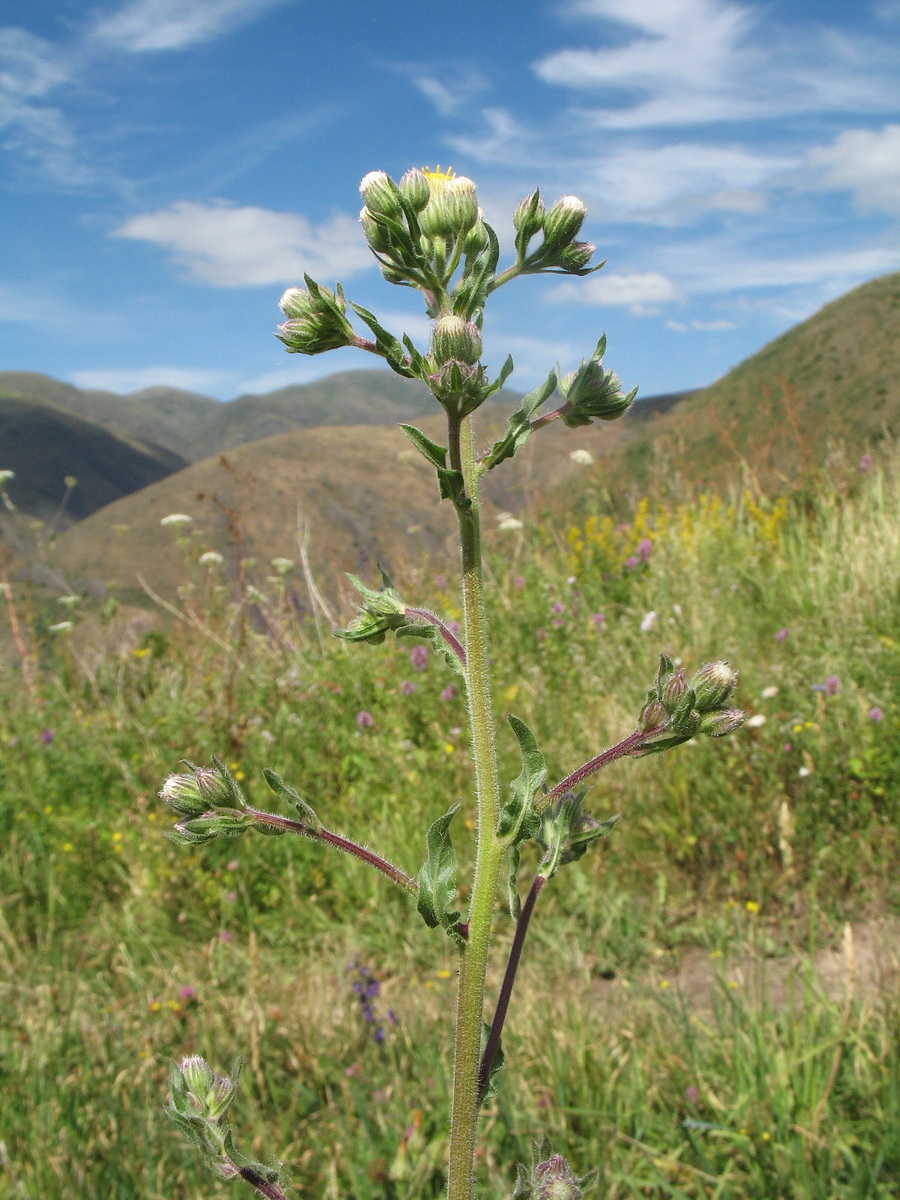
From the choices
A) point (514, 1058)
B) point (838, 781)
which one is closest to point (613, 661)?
point (838, 781)

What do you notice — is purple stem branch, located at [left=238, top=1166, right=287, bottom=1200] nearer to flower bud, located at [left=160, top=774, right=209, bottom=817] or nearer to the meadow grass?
flower bud, located at [left=160, top=774, right=209, bottom=817]

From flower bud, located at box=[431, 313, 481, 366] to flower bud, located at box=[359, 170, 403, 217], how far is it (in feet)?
0.97

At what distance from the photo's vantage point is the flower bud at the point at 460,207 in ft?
4.91

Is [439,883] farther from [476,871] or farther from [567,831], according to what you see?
[567,831]

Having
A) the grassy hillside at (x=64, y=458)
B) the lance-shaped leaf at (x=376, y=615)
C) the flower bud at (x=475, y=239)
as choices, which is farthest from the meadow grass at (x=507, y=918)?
the grassy hillside at (x=64, y=458)

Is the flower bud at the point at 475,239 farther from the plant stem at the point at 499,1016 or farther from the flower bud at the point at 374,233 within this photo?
the plant stem at the point at 499,1016

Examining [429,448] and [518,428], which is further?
[518,428]

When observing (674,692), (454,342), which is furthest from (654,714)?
(454,342)

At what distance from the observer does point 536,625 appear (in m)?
5.95

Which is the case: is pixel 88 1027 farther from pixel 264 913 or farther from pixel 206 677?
pixel 206 677

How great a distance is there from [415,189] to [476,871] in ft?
3.55

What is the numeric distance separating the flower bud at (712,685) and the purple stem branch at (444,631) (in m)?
Answer: 0.37

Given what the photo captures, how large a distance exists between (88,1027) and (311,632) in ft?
15.0

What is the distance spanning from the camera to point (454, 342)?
1310 millimetres
